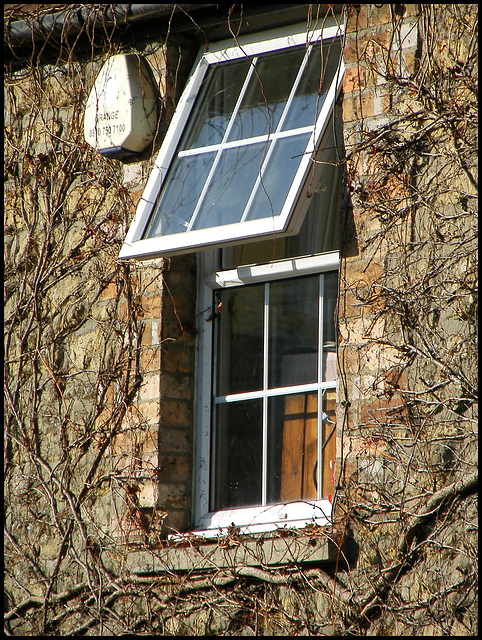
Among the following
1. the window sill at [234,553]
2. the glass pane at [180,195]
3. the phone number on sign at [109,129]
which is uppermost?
the phone number on sign at [109,129]

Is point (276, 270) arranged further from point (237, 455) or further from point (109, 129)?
point (109, 129)

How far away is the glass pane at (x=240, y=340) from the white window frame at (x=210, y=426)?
0.05 m

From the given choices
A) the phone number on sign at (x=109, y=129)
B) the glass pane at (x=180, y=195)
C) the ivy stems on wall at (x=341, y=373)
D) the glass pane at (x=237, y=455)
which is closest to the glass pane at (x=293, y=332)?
the glass pane at (x=237, y=455)

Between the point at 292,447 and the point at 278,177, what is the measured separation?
1.33 metres

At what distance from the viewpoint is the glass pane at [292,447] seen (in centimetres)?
447

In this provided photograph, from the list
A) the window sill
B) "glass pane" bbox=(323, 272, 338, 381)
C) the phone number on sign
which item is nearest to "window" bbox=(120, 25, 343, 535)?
"glass pane" bbox=(323, 272, 338, 381)

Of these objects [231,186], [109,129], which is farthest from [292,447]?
[109,129]

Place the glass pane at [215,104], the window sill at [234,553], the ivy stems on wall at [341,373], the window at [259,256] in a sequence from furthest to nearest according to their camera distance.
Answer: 1. the glass pane at [215,104]
2. the window at [259,256]
3. the window sill at [234,553]
4. the ivy stems on wall at [341,373]

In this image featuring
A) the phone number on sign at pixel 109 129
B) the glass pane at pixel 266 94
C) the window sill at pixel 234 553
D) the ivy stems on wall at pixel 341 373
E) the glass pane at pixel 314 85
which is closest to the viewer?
the ivy stems on wall at pixel 341 373

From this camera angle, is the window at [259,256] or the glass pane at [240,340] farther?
the glass pane at [240,340]

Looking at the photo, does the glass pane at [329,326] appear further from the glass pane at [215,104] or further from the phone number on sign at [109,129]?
the phone number on sign at [109,129]

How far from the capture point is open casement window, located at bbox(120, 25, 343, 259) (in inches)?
171

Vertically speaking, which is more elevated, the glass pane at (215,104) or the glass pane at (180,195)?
the glass pane at (215,104)

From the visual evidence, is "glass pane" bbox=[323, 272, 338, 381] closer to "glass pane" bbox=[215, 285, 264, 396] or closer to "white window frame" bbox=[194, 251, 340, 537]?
"white window frame" bbox=[194, 251, 340, 537]
